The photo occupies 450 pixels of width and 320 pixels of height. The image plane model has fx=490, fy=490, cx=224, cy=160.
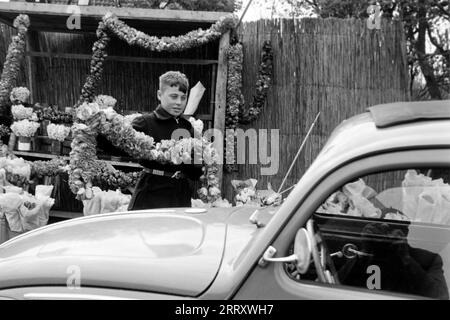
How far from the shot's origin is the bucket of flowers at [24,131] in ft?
22.7

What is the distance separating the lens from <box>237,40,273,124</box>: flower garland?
6.95 meters

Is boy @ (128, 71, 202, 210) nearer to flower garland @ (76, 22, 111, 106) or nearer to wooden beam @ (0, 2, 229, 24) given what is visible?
wooden beam @ (0, 2, 229, 24)

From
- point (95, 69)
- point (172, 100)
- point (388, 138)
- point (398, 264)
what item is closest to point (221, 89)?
point (95, 69)

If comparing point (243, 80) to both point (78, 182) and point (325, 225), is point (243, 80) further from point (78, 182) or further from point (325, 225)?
point (325, 225)

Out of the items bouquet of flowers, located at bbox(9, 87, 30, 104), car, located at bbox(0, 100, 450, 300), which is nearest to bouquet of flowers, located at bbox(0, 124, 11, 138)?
bouquet of flowers, located at bbox(9, 87, 30, 104)

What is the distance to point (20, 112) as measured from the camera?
695cm

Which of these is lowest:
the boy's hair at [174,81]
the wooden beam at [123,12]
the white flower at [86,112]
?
the white flower at [86,112]

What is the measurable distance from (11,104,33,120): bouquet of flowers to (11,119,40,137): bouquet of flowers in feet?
0.30

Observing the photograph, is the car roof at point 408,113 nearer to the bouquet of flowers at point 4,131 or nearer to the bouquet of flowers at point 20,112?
the bouquet of flowers at point 20,112

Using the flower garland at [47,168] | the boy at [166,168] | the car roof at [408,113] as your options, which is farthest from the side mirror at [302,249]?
the flower garland at [47,168]

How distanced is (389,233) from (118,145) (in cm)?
240

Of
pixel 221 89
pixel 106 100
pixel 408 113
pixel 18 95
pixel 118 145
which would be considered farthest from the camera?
pixel 106 100

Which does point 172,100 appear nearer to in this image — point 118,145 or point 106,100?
point 118,145

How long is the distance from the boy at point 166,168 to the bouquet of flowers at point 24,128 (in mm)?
3581
